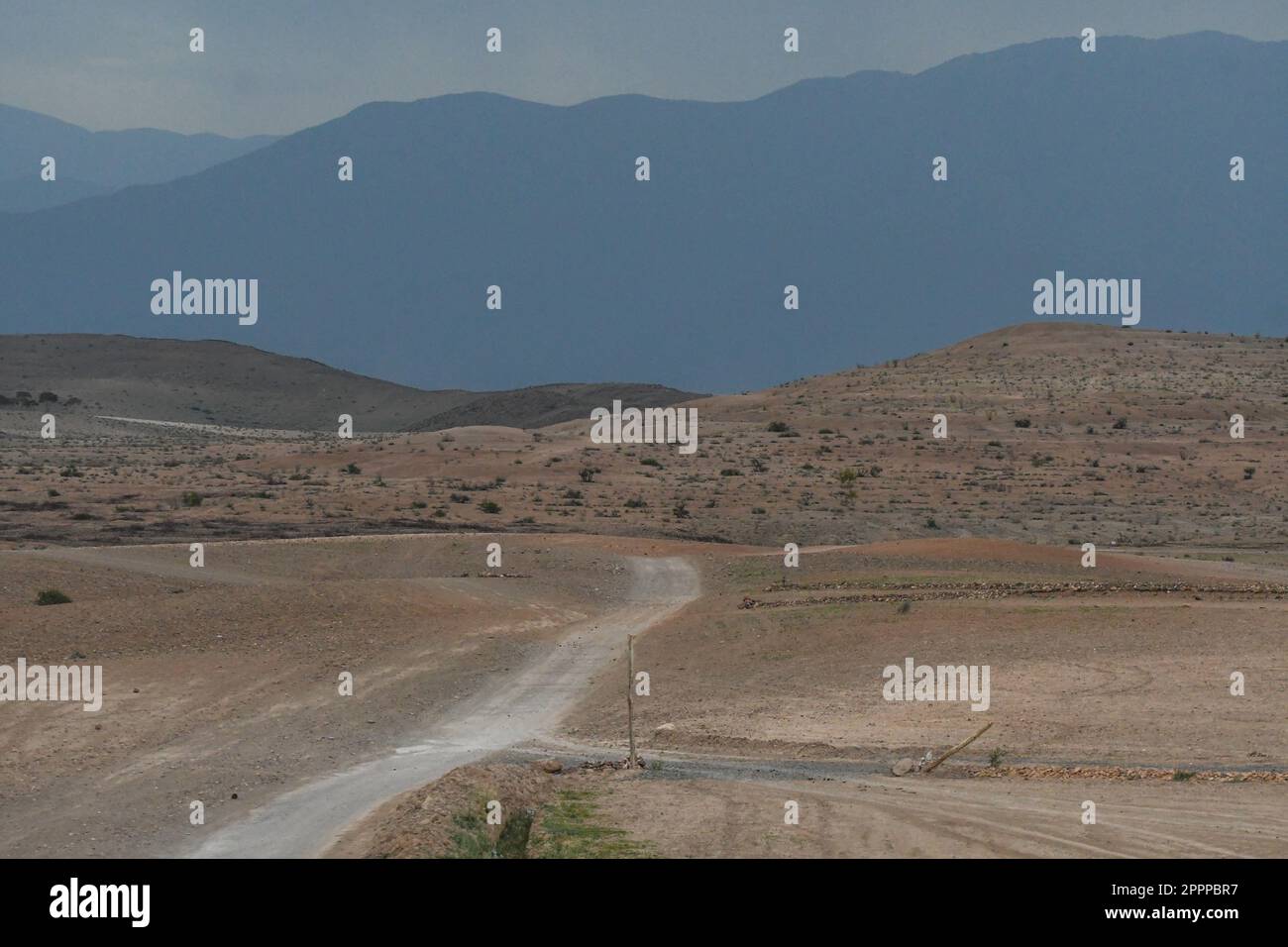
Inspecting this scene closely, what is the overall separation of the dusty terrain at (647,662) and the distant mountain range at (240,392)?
5987 centimetres

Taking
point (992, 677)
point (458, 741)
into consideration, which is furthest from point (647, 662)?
point (458, 741)

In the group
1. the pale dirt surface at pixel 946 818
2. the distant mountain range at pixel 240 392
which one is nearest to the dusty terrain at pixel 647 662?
the pale dirt surface at pixel 946 818

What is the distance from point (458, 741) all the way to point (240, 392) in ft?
393

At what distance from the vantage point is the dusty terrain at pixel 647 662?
14.2 m

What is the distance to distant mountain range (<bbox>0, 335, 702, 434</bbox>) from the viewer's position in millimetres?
116312

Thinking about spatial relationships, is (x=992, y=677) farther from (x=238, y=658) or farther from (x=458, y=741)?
(x=238, y=658)

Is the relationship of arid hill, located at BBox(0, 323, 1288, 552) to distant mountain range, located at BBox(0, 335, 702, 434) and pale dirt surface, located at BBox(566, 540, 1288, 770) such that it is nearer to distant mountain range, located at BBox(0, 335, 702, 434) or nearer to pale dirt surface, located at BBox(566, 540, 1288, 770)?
pale dirt surface, located at BBox(566, 540, 1288, 770)

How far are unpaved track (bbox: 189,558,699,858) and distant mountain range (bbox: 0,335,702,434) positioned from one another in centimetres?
7937

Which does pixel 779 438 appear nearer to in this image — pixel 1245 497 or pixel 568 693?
pixel 1245 497

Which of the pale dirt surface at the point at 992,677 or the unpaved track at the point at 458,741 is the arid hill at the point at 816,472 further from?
the unpaved track at the point at 458,741

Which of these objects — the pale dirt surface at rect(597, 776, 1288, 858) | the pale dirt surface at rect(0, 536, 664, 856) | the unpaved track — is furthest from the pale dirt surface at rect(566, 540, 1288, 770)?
the pale dirt surface at rect(0, 536, 664, 856)

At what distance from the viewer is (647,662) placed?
24812 mm
